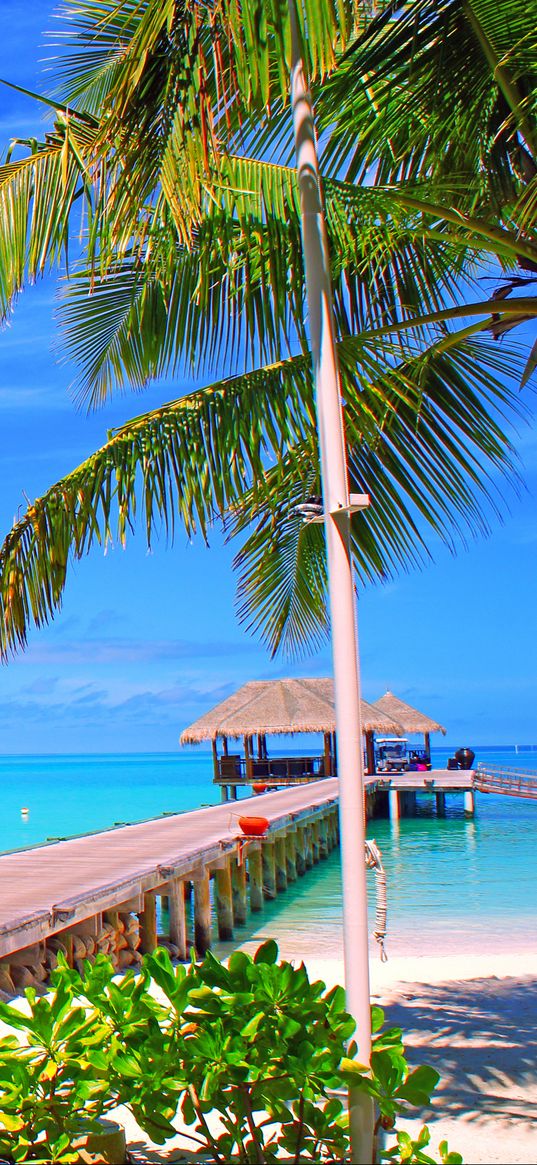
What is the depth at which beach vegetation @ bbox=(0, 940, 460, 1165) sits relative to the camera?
3.10m

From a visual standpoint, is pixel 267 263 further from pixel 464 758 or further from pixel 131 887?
pixel 464 758

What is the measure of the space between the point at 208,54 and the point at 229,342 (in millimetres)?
1470

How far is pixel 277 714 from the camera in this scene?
105ft

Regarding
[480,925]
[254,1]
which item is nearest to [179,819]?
[480,925]

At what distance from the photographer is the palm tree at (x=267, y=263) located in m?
3.38

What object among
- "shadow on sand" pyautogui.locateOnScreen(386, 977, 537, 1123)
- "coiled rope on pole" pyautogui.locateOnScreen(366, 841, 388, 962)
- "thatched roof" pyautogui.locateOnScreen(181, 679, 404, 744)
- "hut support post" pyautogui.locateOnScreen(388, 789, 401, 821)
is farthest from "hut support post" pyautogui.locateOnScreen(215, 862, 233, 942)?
"thatched roof" pyautogui.locateOnScreen(181, 679, 404, 744)

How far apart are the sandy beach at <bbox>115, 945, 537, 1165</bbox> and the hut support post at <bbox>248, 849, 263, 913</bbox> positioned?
313 cm

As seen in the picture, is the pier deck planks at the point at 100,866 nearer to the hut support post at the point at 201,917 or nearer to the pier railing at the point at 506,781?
the hut support post at the point at 201,917

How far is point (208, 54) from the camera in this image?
3682 millimetres

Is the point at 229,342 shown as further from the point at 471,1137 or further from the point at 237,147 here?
the point at 471,1137

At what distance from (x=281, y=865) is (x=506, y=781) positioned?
39.2ft

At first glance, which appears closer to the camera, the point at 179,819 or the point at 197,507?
the point at 197,507

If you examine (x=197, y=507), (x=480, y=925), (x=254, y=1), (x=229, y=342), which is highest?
(x=254, y=1)

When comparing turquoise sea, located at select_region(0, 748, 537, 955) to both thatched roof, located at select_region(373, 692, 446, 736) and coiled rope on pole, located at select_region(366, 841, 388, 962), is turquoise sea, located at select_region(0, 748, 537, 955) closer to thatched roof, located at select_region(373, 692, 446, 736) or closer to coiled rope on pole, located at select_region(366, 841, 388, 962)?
thatched roof, located at select_region(373, 692, 446, 736)
